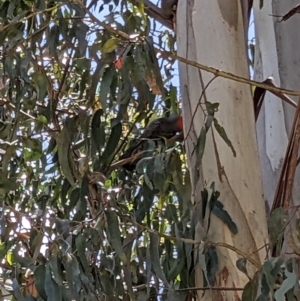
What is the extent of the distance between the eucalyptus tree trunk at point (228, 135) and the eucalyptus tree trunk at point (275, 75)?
0.27m

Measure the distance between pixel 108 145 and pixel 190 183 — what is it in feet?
0.50

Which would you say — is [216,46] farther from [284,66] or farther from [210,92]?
[284,66]

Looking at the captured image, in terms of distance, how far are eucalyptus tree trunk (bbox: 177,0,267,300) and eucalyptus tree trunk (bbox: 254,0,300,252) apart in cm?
27

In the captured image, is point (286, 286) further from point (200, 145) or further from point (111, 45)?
point (111, 45)

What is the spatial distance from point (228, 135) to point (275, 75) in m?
0.44

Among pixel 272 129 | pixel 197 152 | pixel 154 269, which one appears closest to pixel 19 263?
pixel 154 269

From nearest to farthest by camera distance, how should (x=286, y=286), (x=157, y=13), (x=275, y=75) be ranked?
(x=286, y=286), (x=157, y=13), (x=275, y=75)

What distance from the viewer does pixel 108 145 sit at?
3.10ft

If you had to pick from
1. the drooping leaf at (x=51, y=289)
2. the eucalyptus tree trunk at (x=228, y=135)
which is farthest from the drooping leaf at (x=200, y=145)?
the drooping leaf at (x=51, y=289)

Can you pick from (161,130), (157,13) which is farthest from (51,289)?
(157,13)

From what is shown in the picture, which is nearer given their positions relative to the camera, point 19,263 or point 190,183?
point 19,263

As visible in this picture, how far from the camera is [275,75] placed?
1.32 meters

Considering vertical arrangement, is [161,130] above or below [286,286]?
above

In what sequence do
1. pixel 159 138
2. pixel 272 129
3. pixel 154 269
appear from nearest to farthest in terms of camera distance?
pixel 154 269 < pixel 159 138 < pixel 272 129
